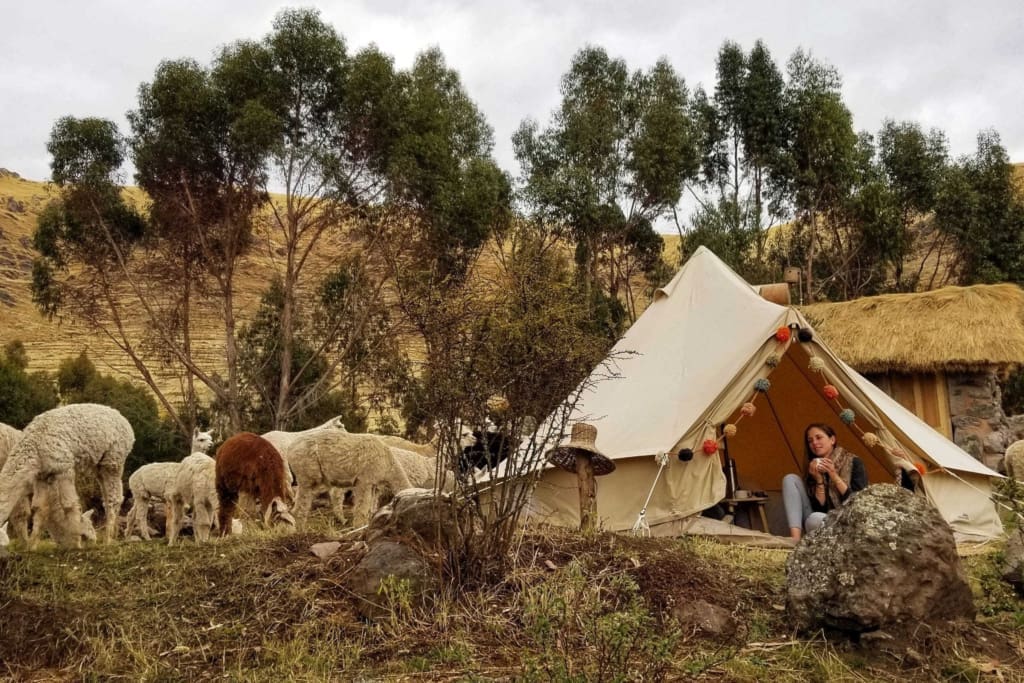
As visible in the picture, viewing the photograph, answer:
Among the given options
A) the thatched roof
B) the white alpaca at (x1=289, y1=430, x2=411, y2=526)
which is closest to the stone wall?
the thatched roof

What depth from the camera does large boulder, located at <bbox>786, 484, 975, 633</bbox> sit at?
15.1 feet

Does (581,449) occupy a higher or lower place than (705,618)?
higher

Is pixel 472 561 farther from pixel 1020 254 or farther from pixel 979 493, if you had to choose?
pixel 1020 254

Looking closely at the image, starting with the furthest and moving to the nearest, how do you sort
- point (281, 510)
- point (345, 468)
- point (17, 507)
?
1. point (345, 468)
2. point (281, 510)
3. point (17, 507)

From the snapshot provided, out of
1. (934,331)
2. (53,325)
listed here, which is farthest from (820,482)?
(53,325)

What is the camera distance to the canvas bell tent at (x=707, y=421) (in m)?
8.90

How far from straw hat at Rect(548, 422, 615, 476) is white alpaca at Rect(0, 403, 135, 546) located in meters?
4.24

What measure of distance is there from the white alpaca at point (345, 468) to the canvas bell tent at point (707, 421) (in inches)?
78.3

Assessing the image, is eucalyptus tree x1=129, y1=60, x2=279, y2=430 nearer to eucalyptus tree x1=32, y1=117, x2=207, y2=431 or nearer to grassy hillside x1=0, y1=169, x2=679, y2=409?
eucalyptus tree x1=32, y1=117, x2=207, y2=431

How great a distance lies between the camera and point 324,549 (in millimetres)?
5965

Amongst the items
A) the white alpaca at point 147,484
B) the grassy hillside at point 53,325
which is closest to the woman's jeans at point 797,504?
the white alpaca at point 147,484

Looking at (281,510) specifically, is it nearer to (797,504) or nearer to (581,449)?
(581,449)

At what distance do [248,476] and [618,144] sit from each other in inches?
820

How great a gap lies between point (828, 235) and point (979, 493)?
2356 cm
